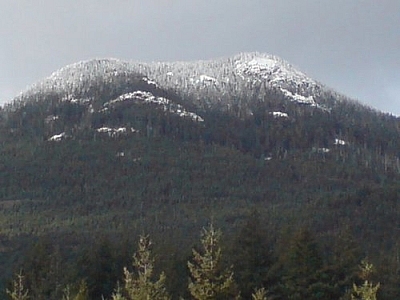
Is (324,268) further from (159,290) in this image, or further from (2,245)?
(2,245)

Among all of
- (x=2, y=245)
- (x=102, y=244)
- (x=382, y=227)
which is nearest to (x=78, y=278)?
(x=102, y=244)

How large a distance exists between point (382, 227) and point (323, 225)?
54.7ft

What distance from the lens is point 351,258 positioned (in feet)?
131

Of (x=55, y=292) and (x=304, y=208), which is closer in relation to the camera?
(x=55, y=292)

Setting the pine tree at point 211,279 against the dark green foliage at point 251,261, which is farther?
the dark green foliage at point 251,261

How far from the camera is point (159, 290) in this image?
31453 millimetres

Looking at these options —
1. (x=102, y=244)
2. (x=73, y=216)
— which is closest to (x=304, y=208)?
(x=73, y=216)

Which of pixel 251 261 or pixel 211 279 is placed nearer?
pixel 211 279

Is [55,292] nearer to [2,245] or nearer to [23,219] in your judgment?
[2,245]

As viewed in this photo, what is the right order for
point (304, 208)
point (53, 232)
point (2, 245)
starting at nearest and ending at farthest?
point (2, 245)
point (53, 232)
point (304, 208)

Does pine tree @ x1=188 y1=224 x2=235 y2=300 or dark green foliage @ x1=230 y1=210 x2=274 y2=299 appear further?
A: dark green foliage @ x1=230 y1=210 x2=274 y2=299

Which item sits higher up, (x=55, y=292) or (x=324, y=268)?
(x=324, y=268)

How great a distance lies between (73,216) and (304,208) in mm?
64732

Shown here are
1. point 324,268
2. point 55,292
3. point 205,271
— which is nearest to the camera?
point 205,271
